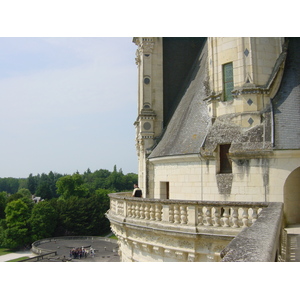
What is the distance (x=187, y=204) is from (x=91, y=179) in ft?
514

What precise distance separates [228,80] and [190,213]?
643 cm

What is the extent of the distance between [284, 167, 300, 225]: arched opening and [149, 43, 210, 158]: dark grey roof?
326 cm

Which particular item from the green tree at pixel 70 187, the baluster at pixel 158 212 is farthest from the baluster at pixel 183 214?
the green tree at pixel 70 187

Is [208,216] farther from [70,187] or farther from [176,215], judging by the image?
[70,187]

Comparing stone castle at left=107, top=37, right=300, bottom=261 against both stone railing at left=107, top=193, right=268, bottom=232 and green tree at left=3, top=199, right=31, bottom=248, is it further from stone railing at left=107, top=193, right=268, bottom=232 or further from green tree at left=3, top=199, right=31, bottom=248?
green tree at left=3, top=199, right=31, bottom=248

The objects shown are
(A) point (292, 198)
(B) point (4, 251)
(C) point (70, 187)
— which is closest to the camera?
(A) point (292, 198)

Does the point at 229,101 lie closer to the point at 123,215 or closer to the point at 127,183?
the point at 123,215

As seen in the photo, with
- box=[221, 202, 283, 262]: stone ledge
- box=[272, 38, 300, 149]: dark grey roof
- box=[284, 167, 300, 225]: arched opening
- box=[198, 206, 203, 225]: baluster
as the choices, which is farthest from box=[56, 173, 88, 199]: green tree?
box=[221, 202, 283, 262]: stone ledge

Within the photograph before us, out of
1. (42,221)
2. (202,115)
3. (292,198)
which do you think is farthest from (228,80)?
(42,221)

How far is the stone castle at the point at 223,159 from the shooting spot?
8430 millimetres

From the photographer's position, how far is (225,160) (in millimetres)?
12039

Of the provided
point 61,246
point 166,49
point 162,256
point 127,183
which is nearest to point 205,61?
point 166,49

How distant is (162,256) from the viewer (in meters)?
9.41

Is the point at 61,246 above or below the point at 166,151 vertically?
below
